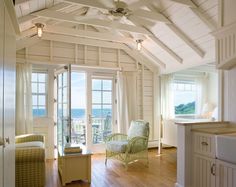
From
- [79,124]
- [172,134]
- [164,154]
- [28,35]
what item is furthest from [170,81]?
[28,35]

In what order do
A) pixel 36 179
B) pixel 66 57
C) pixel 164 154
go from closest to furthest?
1. pixel 36 179
2. pixel 66 57
3. pixel 164 154

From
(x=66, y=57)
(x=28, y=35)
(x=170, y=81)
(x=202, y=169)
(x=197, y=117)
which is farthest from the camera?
(x=197, y=117)

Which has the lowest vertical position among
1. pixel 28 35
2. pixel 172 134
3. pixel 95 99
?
pixel 172 134

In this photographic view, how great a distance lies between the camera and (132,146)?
393cm

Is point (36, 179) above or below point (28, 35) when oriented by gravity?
below

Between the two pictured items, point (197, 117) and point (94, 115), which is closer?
point (94, 115)

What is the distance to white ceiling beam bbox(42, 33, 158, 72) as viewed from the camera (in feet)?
14.7

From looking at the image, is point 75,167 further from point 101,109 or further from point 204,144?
point 101,109

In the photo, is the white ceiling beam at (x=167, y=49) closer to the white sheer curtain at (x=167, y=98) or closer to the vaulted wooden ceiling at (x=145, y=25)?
the vaulted wooden ceiling at (x=145, y=25)

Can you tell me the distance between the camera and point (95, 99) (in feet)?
16.9

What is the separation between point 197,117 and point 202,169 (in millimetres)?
3980

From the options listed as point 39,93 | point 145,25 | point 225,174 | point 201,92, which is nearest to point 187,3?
point 145,25

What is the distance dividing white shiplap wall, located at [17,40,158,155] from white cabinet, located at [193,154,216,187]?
283 cm

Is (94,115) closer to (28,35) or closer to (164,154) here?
(164,154)
